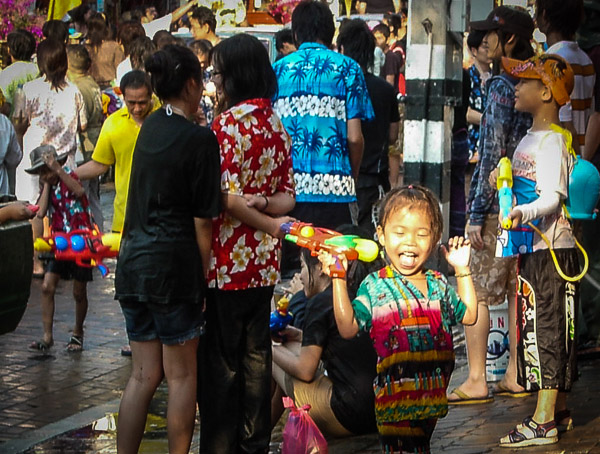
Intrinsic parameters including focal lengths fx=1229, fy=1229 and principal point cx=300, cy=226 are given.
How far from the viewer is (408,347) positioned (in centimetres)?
473

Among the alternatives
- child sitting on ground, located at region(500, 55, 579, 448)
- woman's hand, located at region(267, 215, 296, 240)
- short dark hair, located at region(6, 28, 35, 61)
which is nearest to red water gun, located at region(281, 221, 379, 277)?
woman's hand, located at region(267, 215, 296, 240)

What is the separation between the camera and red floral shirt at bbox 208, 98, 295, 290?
5.44 metres

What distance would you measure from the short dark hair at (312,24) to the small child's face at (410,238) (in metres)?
3.32

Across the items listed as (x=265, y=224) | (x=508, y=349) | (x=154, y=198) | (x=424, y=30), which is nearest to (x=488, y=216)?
(x=508, y=349)

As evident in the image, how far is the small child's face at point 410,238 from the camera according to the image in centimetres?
477

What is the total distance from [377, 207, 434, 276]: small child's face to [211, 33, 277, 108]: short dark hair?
1135mm

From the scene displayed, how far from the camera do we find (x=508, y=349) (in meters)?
7.47

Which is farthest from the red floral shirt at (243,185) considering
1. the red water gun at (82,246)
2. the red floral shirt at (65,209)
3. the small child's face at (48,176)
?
the red floral shirt at (65,209)

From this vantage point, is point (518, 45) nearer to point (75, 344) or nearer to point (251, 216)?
point (251, 216)

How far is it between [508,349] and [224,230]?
2657mm

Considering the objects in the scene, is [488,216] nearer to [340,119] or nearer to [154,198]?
[340,119]

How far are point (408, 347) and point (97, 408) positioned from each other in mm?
2924

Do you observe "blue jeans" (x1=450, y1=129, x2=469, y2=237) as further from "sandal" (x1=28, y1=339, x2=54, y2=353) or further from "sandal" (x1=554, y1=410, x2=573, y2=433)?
"sandal" (x1=554, y1=410, x2=573, y2=433)

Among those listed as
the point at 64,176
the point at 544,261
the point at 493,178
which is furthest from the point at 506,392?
the point at 64,176
